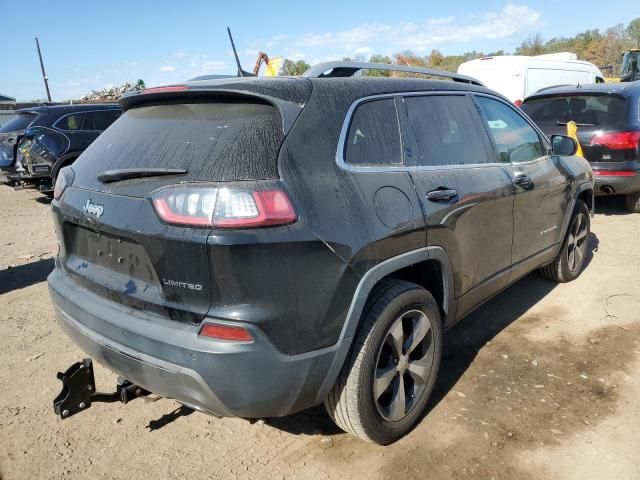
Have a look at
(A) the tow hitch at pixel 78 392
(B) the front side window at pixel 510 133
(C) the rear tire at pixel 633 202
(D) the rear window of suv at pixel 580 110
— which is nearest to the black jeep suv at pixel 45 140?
(A) the tow hitch at pixel 78 392

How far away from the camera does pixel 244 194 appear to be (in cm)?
201

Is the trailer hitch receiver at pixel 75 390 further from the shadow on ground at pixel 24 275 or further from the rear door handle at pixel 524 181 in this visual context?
the shadow on ground at pixel 24 275

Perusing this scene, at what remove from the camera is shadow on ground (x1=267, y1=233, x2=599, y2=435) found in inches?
116

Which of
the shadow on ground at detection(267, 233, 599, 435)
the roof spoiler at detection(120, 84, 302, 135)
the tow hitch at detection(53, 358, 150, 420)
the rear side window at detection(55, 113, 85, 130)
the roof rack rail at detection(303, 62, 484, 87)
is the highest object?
the roof rack rail at detection(303, 62, 484, 87)

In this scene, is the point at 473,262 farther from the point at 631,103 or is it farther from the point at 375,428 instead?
the point at 631,103

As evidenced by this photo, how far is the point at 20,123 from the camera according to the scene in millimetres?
9953

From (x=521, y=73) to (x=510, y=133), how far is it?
9.21m

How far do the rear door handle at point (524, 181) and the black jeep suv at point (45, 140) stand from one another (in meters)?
8.20

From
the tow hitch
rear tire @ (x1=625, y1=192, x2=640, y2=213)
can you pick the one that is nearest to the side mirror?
rear tire @ (x1=625, y1=192, x2=640, y2=213)

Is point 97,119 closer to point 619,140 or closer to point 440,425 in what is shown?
point 619,140

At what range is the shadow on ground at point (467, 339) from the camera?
296cm

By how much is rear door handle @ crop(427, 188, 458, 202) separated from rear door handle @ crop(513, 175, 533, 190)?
881mm

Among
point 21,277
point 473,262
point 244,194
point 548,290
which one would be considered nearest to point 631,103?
point 548,290

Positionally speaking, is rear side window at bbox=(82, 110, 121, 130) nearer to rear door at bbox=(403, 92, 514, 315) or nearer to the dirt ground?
the dirt ground
